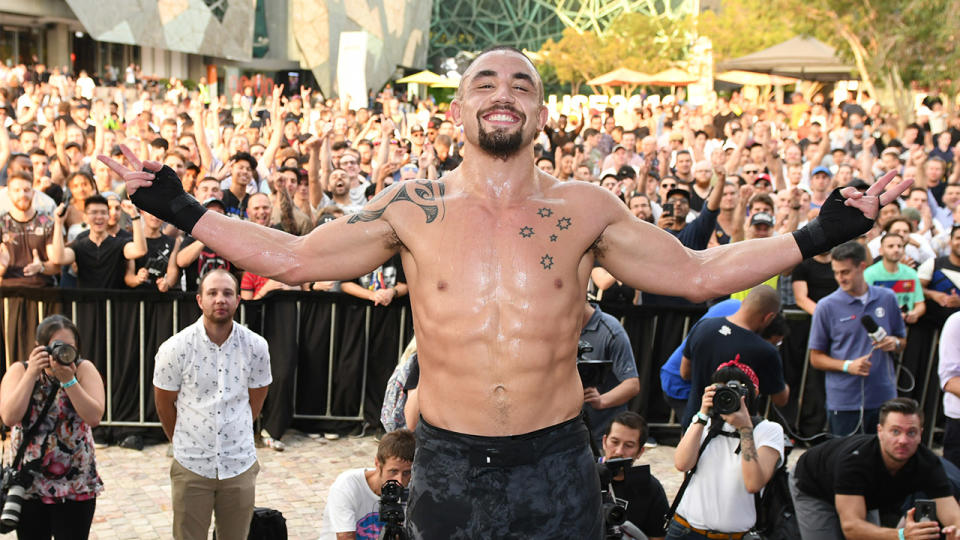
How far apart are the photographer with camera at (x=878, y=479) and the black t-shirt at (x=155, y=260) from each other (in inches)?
208

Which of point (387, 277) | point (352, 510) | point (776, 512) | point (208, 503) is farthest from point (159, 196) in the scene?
point (387, 277)

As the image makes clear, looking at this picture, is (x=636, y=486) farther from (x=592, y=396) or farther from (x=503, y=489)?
(x=503, y=489)

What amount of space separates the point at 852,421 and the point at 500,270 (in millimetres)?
5513

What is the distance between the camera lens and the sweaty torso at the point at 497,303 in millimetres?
3430

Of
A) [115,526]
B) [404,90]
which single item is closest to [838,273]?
[115,526]

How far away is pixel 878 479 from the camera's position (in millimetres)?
6043

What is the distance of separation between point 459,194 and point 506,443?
2.74 ft

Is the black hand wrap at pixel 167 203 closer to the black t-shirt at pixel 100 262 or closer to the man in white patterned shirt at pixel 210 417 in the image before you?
the man in white patterned shirt at pixel 210 417

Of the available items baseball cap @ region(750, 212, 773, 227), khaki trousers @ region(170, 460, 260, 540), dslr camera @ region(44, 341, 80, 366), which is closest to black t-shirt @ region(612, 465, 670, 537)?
khaki trousers @ region(170, 460, 260, 540)

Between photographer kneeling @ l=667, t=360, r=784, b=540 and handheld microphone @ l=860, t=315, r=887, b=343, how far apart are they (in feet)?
7.48

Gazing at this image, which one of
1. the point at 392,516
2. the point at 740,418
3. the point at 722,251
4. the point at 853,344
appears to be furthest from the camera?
the point at 853,344

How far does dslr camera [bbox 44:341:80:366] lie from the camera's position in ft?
19.0

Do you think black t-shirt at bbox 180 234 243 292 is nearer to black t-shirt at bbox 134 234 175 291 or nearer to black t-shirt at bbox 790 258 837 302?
black t-shirt at bbox 134 234 175 291

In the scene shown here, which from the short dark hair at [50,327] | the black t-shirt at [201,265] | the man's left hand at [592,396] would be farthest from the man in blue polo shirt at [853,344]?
the short dark hair at [50,327]
